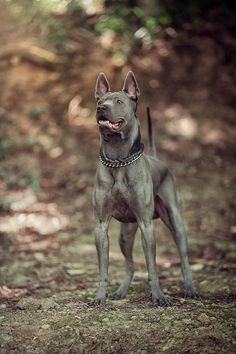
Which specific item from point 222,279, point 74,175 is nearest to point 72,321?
point 222,279

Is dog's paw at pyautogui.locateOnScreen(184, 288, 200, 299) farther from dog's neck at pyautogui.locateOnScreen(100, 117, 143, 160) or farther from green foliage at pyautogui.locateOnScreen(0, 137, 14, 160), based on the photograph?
green foliage at pyautogui.locateOnScreen(0, 137, 14, 160)

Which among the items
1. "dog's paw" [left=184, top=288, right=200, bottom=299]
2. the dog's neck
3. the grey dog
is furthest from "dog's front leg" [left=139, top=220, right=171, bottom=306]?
the dog's neck

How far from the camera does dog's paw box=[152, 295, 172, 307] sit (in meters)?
4.64

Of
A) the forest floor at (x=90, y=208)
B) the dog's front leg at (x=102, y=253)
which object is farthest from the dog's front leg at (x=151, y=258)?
the dog's front leg at (x=102, y=253)

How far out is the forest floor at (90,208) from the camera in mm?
4070

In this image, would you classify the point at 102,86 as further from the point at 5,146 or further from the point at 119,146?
the point at 5,146

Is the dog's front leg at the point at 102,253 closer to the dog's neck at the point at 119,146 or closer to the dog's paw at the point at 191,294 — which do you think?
the dog's neck at the point at 119,146

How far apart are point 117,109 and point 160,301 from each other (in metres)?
1.83

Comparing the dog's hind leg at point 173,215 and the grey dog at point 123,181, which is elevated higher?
the grey dog at point 123,181

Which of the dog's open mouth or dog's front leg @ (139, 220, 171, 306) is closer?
the dog's open mouth

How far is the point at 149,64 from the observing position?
42.1 ft

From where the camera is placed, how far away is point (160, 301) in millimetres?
4676

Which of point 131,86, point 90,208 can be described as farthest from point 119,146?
point 90,208

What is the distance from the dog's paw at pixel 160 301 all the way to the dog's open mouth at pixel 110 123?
163 cm
